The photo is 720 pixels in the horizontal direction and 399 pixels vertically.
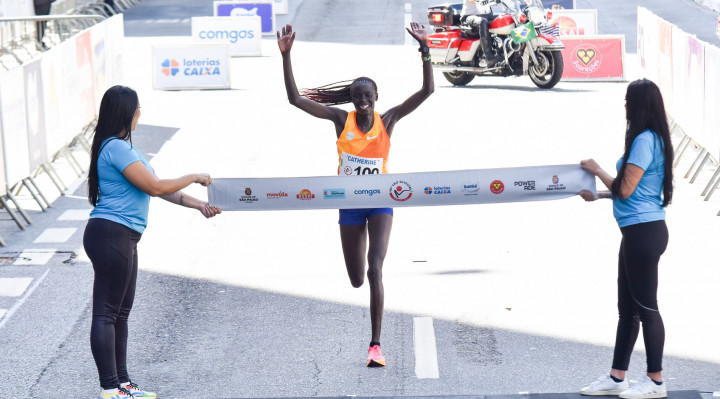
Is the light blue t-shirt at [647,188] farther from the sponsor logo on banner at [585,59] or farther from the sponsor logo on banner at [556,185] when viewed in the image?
the sponsor logo on banner at [585,59]

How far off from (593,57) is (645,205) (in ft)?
Answer: 58.4

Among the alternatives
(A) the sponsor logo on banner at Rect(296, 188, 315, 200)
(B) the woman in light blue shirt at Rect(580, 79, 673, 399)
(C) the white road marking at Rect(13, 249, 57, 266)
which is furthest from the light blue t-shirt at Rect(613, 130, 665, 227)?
(C) the white road marking at Rect(13, 249, 57, 266)

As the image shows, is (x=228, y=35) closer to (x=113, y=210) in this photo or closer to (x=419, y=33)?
(x=419, y=33)

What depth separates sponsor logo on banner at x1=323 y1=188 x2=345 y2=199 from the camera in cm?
759

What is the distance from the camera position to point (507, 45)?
22422 millimetres

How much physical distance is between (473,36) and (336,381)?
16724 mm

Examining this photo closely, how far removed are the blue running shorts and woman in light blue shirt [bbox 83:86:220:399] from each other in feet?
4.73

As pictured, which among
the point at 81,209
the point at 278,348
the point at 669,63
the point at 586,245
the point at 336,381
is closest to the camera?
the point at 336,381

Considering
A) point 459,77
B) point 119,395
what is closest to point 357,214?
point 119,395

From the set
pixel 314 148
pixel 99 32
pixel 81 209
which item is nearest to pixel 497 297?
pixel 81 209

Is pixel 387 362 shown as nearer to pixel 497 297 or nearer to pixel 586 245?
pixel 497 297

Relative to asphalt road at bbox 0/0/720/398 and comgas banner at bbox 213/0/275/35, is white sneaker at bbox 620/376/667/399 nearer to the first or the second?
asphalt road at bbox 0/0/720/398

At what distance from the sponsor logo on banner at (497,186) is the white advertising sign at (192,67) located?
16353 mm

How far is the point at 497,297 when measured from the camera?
9227mm
